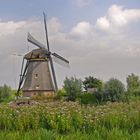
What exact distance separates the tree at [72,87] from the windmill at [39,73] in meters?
3.51

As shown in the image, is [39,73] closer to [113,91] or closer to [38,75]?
[38,75]

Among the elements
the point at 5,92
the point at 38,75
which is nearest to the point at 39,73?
the point at 38,75

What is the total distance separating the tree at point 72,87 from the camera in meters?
39.4

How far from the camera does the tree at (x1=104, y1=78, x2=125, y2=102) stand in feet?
108

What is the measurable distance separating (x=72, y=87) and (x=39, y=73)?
597 centimetres

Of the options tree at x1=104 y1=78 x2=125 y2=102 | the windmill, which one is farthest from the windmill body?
tree at x1=104 y1=78 x2=125 y2=102

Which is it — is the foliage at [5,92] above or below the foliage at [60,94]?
above

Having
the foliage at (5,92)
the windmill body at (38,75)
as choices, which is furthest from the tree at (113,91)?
the foliage at (5,92)

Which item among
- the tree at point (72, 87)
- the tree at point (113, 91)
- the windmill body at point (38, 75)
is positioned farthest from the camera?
the windmill body at point (38, 75)

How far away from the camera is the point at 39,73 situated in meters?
44.4

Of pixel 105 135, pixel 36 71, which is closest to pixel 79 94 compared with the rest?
pixel 36 71

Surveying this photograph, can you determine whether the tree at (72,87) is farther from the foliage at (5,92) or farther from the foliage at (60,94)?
the foliage at (5,92)

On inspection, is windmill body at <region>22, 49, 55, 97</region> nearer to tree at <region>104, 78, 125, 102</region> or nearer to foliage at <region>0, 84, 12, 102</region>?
foliage at <region>0, 84, 12, 102</region>

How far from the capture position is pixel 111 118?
12.3m
